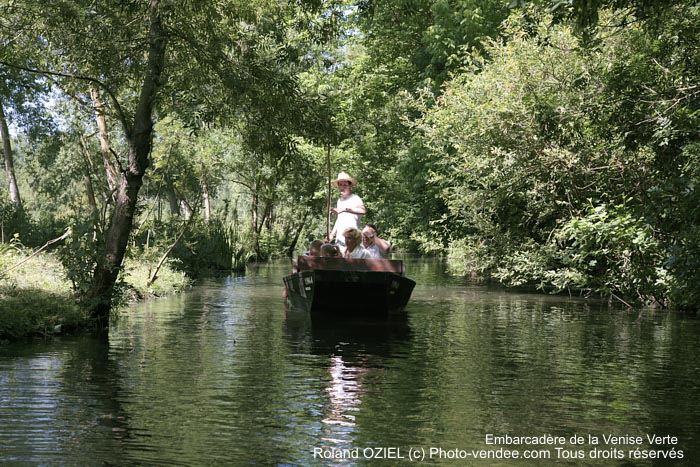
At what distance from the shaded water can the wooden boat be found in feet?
1.67

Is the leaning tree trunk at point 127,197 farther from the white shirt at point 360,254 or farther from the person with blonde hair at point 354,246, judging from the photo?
the white shirt at point 360,254

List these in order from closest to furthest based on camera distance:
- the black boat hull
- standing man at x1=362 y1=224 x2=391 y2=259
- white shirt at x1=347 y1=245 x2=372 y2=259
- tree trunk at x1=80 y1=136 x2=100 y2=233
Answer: tree trunk at x1=80 y1=136 x2=100 y2=233, the black boat hull, white shirt at x1=347 y1=245 x2=372 y2=259, standing man at x1=362 y1=224 x2=391 y2=259

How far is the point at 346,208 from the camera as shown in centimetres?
1444

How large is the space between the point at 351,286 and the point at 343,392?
5987 millimetres

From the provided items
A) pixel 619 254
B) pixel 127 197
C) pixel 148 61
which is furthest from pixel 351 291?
pixel 619 254

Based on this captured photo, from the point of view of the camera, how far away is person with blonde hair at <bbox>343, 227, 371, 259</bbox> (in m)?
14.5

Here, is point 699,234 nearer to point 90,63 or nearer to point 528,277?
point 90,63

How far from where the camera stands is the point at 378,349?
1074cm

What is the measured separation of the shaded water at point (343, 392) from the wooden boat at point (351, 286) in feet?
1.67

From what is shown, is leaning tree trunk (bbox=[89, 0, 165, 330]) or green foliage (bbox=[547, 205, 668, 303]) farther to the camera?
green foliage (bbox=[547, 205, 668, 303])

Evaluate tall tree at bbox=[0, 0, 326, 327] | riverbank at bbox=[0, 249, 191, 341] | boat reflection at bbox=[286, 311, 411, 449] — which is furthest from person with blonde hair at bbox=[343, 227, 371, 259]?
riverbank at bbox=[0, 249, 191, 341]

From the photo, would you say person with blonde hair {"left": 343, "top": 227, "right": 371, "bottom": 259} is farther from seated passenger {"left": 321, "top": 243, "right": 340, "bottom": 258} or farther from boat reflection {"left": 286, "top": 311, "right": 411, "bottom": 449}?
boat reflection {"left": 286, "top": 311, "right": 411, "bottom": 449}

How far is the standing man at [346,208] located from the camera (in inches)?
565

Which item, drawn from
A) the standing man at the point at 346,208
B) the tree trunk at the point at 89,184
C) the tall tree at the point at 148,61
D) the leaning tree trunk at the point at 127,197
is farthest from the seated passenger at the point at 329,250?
the tree trunk at the point at 89,184
